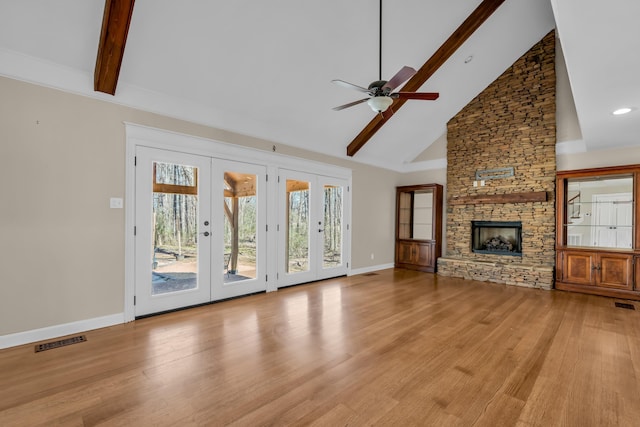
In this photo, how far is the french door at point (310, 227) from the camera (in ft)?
17.6

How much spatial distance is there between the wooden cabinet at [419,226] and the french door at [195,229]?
3997mm

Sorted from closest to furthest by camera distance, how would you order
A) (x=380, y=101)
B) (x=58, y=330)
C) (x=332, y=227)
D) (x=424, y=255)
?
1. (x=58, y=330)
2. (x=380, y=101)
3. (x=332, y=227)
4. (x=424, y=255)

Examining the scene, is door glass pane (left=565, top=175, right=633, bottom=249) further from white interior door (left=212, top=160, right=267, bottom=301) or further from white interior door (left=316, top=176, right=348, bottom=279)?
white interior door (left=212, top=160, right=267, bottom=301)

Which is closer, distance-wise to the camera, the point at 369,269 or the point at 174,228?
the point at 174,228

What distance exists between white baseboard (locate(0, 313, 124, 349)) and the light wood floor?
0.14m

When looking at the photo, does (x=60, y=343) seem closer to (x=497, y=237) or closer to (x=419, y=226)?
(x=419, y=226)

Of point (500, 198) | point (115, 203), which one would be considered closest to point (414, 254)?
point (500, 198)

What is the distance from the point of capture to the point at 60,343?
2979 millimetres

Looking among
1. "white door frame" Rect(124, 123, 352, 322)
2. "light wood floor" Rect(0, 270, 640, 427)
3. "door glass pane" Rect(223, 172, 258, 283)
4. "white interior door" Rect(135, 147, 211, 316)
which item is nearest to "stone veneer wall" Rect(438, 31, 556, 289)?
"light wood floor" Rect(0, 270, 640, 427)

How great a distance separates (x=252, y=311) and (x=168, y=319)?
1010mm

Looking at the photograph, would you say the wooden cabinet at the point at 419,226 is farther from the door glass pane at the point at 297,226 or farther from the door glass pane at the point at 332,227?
the door glass pane at the point at 297,226

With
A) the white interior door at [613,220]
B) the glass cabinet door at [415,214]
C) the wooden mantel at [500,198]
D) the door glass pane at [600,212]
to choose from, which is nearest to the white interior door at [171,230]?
the glass cabinet door at [415,214]

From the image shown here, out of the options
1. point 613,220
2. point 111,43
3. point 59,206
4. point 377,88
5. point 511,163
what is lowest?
point 613,220

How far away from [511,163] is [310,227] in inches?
173
